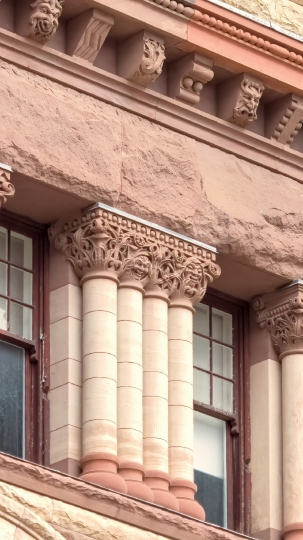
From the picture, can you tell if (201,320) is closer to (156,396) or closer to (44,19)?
(156,396)

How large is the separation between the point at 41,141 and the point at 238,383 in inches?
117

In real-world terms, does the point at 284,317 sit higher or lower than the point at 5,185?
higher

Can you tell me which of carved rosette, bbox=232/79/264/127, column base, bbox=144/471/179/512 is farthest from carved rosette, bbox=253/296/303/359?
column base, bbox=144/471/179/512

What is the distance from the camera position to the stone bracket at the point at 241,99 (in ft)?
80.1

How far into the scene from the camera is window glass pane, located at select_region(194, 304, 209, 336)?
2444 centimetres

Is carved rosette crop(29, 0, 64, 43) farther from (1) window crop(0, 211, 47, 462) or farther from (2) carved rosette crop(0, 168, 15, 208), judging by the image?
(1) window crop(0, 211, 47, 462)

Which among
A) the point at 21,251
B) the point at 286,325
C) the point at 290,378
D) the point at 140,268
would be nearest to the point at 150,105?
the point at 140,268

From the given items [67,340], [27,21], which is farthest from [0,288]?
[27,21]

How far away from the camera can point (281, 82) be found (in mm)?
24594

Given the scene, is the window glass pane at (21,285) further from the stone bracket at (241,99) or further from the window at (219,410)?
the stone bracket at (241,99)

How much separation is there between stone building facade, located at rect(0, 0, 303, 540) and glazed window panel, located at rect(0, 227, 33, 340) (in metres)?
0.02

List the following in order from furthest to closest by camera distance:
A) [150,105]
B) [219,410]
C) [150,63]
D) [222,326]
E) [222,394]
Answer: [222,326], [222,394], [219,410], [150,105], [150,63]

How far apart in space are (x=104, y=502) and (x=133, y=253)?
2.29m

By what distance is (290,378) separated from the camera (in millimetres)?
24438
